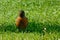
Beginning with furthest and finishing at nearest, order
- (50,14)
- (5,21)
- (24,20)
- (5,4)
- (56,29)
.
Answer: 1. (5,4)
2. (50,14)
3. (5,21)
4. (56,29)
5. (24,20)

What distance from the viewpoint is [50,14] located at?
11.8 metres

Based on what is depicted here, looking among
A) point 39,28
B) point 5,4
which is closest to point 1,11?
point 5,4

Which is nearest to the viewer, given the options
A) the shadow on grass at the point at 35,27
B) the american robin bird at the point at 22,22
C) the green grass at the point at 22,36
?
the green grass at the point at 22,36

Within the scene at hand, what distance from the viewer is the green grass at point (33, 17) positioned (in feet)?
28.0

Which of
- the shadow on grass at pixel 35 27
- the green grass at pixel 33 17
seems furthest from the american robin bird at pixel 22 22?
the shadow on grass at pixel 35 27

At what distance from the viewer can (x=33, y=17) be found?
11.1m

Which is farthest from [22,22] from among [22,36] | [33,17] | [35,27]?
[33,17]

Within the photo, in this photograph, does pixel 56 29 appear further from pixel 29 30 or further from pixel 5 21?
pixel 5 21

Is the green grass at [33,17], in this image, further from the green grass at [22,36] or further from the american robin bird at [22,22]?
the american robin bird at [22,22]

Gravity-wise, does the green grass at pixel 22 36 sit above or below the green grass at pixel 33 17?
above

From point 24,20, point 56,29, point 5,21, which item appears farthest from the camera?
point 5,21

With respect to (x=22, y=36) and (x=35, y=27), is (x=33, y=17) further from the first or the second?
(x=22, y=36)

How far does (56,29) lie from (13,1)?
4.40m

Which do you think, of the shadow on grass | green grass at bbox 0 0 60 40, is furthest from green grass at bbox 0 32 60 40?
the shadow on grass
